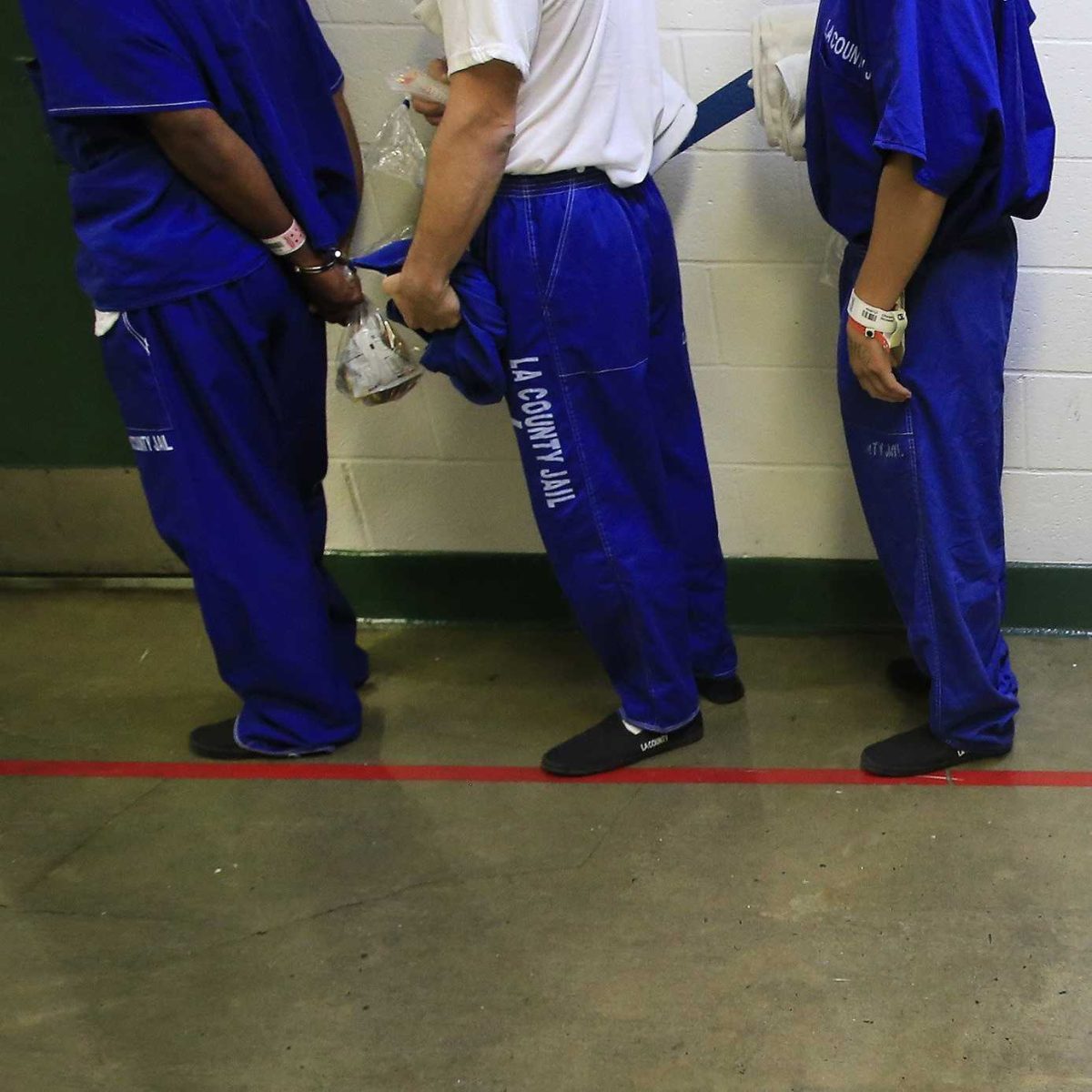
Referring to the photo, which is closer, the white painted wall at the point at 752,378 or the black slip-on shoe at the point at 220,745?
the white painted wall at the point at 752,378

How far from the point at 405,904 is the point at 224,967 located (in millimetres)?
290

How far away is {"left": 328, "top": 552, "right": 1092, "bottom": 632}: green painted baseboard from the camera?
7.95 feet

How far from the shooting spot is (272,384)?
2066mm

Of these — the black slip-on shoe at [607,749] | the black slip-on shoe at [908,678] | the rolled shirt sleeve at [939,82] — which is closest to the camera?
the rolled shirt sleeve at [939,82]

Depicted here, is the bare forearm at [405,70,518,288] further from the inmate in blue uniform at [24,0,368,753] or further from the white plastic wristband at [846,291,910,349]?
the white plastic wristband at [846,291,910,349]

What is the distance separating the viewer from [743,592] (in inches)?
100

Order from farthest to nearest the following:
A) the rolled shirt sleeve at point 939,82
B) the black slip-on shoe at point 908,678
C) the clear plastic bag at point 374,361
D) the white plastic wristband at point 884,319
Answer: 1. the black slip-on shoe at point 908,678
2. the clear plastic bag at point 374,361
3. the white plastic wristband at point 884,319
4. the rolled shirt sleeve at point 939,82

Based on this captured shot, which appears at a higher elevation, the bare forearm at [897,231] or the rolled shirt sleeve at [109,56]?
the rolled shirt sleeve at [109,56]

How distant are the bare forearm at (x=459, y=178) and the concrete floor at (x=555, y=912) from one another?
97 centimetres

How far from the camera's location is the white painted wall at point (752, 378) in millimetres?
2053

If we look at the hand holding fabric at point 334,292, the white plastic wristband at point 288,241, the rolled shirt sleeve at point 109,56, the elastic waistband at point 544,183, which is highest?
the rolled shirt sleeve at point 109,56

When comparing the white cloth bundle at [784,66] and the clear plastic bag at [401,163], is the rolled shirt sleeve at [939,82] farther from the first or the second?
the clear plastic bag at [401,163]

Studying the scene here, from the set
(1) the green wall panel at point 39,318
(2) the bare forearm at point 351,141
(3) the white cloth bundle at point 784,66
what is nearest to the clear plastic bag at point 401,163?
(2) the bare forearm at point 351,141

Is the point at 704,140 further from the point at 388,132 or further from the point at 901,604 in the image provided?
the point at 901,604
